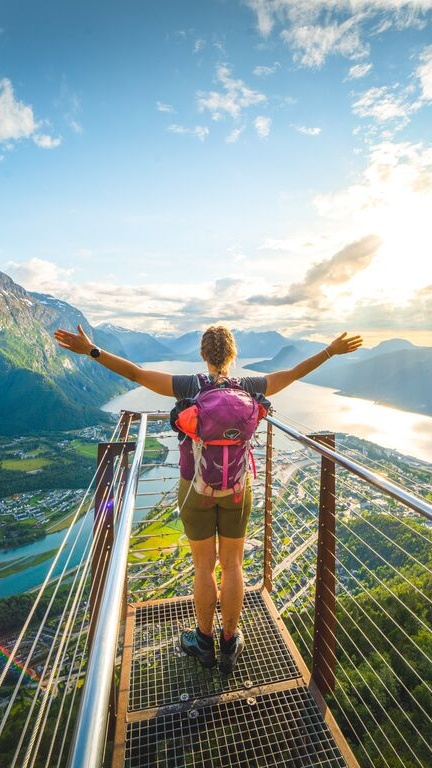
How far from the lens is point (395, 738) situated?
764 centimetres

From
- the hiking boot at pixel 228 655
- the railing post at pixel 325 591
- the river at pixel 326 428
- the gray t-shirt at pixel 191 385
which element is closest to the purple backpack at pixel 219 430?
the gray t-shirt at pixel 191 385

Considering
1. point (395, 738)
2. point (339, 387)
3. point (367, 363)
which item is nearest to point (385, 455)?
point (395, 738)

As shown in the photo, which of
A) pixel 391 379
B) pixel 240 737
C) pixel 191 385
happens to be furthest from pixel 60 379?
pixel 240 737

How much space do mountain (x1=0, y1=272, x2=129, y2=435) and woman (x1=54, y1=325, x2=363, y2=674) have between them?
73810mm

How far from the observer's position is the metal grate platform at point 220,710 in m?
1.91

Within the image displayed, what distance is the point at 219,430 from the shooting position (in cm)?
178

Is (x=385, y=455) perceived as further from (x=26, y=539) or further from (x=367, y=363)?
(x=367, y=363)

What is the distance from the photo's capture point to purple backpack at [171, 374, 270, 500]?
177 cm

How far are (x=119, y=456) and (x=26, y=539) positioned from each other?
37.1m

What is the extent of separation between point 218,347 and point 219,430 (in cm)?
49

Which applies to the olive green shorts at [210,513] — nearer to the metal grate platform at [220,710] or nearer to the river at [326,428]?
the metal grate platform at [220,710]

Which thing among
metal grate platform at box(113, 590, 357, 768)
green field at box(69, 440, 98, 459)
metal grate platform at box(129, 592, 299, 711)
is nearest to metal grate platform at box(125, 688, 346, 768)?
metal grate platform at box(113, 590, 357, 768)

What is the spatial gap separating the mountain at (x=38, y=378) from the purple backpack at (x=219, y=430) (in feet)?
243

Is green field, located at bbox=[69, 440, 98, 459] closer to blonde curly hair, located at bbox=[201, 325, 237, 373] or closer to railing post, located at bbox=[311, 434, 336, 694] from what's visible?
railing post, located at bbox=[311, 434, 336, 694]
